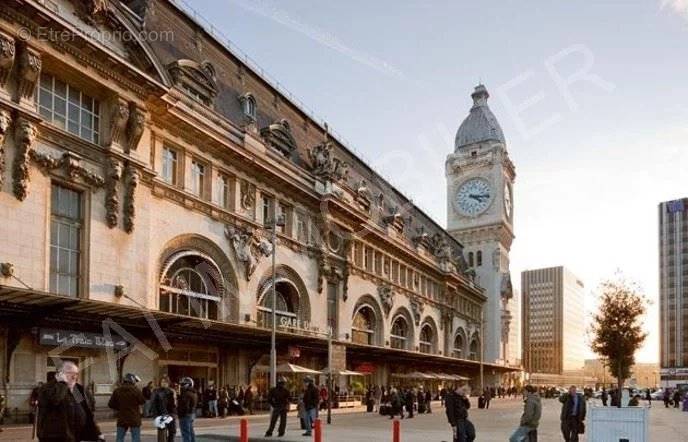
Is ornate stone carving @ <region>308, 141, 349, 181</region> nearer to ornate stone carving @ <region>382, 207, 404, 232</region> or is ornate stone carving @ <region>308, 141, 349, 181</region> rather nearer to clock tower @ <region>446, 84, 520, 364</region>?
ornate stone carving @ <region>382, 207, 404, 232</region>

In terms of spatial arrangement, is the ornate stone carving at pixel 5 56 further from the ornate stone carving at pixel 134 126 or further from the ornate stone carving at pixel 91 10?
the ornate stone carving at pixel 134 126

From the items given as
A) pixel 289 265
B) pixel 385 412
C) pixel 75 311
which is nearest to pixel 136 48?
pixel 75 311

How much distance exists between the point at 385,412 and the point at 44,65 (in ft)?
77.1

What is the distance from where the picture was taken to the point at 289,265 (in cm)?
4312

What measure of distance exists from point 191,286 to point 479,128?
76769mm

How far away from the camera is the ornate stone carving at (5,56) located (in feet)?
78.4

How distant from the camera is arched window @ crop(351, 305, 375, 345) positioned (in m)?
54.4

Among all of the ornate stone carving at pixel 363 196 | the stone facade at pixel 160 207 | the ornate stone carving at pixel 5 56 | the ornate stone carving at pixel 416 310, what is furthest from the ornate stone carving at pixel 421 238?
the ornate stone carving at pixel 5 56

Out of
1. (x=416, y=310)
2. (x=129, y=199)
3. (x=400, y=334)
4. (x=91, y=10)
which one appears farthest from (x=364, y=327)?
(x=91, y=10)

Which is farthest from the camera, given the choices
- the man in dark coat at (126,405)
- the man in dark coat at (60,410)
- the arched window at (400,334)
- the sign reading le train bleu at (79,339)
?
the arched window at (400,334)

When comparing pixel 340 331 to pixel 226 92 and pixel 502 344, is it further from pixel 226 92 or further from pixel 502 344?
pixel 502 344

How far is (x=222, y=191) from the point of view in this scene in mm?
37406

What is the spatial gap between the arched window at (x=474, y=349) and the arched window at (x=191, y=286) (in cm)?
5941

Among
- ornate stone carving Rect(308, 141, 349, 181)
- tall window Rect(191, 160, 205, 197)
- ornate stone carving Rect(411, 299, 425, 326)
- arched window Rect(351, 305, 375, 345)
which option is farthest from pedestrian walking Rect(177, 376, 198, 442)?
ornate stone carving Rect(411, 299, 425, 326)
